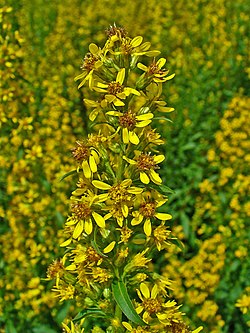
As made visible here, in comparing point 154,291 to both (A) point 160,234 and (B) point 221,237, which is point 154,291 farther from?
(B) point 221,237

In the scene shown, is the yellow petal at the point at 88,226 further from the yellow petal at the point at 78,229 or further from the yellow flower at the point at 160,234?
the yellow flower at the point at 160,234

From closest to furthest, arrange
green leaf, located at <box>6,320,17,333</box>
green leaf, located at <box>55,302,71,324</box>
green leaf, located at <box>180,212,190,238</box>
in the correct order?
green leaf, located at <box>6,320,17,333</box>
green leaf, located at <box>55,302,71,324</box>
green leaf, located at <box>180,212,190,238</box>

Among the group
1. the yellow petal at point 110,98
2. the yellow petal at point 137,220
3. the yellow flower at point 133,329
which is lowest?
the yellow flower at point 133,329

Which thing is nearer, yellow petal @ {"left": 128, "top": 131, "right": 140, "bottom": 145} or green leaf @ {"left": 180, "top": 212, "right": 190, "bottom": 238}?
yellow petal @ {"left": 128, "top": 131, "right": 140, "bottom": 145}

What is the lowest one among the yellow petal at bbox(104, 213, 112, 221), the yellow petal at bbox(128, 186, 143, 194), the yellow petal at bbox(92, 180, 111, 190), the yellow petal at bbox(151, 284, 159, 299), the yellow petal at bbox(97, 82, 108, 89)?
the yellow petal at bbox(151, 284, 159, 299)

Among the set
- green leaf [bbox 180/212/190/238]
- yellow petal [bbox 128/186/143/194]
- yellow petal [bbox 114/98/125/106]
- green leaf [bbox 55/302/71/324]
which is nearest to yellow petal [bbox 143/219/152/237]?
yellow petal [bbox 128/186/143/194]

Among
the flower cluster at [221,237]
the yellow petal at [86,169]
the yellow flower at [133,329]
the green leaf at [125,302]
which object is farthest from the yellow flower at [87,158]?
the flower cluster at [221,237]

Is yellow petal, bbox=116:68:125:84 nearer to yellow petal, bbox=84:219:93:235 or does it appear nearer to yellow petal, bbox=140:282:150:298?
yellow petal, bbox=84:219:93:235
